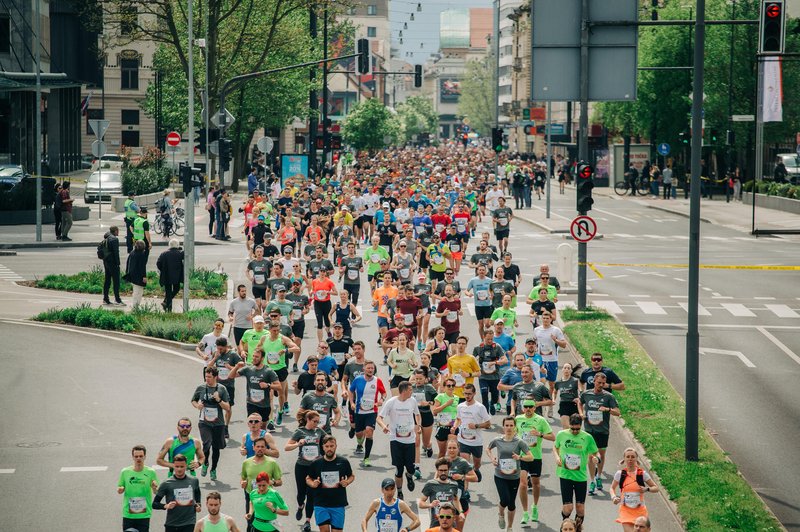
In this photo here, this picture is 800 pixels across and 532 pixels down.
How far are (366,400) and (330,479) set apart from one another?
3670 millimetres

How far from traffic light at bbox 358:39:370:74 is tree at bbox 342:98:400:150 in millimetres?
49404

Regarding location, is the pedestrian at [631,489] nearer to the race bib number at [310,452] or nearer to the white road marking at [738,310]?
the race bib number at [310,452]

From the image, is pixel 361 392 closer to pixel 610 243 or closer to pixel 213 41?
pixel 610 243

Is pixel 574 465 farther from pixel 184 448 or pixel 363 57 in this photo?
pixel 363 57

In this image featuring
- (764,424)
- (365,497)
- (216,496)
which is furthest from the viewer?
(764,424)

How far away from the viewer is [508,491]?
15.1m

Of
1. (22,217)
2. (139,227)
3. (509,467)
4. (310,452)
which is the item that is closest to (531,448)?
(509,467)

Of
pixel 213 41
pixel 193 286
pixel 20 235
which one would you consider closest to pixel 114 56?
pixel 213 41

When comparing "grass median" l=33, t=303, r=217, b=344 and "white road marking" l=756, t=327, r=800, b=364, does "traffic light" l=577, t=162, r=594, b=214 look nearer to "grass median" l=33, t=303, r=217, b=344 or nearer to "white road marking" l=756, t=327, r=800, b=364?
"white road marking" l=756, t=327, r=800, b=364

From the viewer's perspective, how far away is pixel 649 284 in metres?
37.5

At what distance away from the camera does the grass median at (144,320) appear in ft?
90.9

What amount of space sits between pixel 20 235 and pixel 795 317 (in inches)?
1127

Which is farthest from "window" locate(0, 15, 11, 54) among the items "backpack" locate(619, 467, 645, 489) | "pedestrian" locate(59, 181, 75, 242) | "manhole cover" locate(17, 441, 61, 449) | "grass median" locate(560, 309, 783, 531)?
"backpack" locate(619, 467, 645, 489)

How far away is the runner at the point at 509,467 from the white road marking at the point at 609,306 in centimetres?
1724
